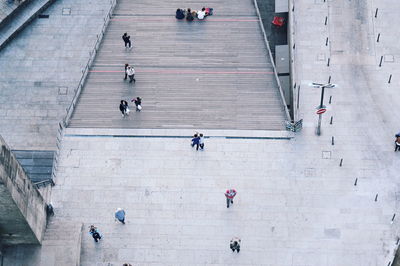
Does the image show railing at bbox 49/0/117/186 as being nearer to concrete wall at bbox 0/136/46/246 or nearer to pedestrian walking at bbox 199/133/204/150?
concrete wall at bbox 0/136/46/246

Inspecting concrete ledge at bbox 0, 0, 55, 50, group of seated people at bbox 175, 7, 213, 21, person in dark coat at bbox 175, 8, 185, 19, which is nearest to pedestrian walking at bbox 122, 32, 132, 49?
person in dark coat at bbox 175, 8, 185, 19

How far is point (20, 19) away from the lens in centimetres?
6488

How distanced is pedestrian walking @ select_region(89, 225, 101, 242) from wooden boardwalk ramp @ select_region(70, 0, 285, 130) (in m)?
9.66

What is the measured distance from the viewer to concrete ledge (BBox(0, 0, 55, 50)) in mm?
63938

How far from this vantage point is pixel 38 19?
217 ft

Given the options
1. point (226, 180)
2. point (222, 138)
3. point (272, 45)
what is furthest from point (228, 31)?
point (226, 180)

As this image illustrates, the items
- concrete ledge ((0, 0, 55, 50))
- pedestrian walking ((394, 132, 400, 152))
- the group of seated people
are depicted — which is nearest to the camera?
pedestrian walking ((394, 132, 400, 152))

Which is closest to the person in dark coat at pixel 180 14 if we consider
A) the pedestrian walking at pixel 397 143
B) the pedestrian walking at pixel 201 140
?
the pedestrian walking at pixel 201 140

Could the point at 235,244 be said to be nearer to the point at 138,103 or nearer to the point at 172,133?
the point at 172,133

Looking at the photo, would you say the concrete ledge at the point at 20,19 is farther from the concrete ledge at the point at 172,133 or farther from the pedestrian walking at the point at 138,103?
the pedestrian walking at the point at 138,103

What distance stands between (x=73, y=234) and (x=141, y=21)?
21658 millimetres

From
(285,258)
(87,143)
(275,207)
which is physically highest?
(87,143)

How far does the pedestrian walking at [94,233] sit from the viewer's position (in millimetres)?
46922

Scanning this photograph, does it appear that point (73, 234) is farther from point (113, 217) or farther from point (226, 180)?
point (226, 180)
